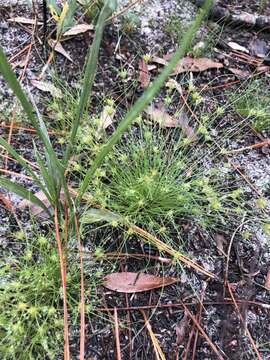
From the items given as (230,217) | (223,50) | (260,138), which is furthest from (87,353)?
(223,50)

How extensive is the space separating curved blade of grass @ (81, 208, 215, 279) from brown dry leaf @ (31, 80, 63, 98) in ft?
1.51

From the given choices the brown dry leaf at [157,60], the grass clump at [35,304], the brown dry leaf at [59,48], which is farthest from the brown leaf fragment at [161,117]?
the grass clump at [35,304]

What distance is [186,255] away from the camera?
1.30 m

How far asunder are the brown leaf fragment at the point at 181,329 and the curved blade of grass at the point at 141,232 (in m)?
0.15

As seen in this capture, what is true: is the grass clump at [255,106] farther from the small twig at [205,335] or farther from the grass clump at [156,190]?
the small twig at [205,335]

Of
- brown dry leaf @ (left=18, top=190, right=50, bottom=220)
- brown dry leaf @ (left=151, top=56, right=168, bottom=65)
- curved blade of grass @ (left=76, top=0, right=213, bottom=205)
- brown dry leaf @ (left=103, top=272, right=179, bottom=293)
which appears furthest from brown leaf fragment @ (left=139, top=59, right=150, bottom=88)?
curved blade of grass @ (left=76, top=0, right=213, bottom=205)

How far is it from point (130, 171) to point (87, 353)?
0.51 metres

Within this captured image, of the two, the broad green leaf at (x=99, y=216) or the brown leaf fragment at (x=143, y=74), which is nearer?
the broad green leaf at (x=99, y=216)

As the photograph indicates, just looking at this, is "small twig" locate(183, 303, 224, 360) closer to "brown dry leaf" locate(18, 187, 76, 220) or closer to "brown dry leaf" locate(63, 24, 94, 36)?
"brown dry leaf" locate(18, 187, 76, 220)

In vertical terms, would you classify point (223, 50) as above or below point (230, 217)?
above

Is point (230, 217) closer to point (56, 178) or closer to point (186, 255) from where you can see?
point (186, 255)

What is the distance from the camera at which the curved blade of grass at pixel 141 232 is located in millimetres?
1203

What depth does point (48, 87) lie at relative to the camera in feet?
4.94

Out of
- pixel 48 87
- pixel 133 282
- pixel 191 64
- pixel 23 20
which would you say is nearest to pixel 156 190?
pixel 133 282
